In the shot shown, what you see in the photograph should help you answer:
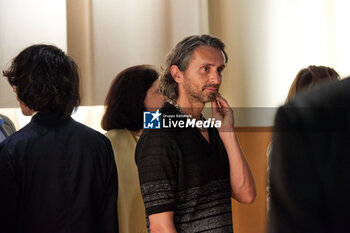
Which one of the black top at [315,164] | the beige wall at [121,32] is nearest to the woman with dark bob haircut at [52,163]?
the beige wall at [121,32]

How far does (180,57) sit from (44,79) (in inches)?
15.5

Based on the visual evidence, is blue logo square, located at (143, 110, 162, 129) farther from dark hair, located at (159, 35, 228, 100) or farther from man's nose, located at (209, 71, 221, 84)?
man's nose, located at (209, 71, 221, 84)

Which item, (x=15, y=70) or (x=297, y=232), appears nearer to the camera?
(x=297, y=232)

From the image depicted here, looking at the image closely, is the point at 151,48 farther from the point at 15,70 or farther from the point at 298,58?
the point at 15,70

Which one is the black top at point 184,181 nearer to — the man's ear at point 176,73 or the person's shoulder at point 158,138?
the person's shoulder at point 158,138

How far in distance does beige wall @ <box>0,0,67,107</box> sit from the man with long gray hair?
0.63 m

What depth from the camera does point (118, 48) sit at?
1.98 metres

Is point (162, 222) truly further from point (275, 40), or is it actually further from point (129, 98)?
point (275, 40)

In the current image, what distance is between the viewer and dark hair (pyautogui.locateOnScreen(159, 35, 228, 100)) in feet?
4.76

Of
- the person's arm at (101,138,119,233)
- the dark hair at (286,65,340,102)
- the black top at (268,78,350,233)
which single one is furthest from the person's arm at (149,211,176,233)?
the black top at (268,78,350,233)

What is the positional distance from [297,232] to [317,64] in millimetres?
1652

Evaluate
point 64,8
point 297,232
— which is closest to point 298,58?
point 64,8

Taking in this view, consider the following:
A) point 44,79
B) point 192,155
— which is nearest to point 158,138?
point 192,155

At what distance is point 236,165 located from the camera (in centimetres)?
140
